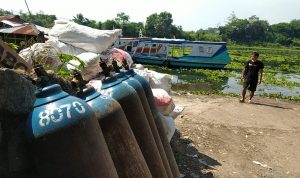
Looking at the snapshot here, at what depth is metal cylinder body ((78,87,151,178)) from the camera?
225cm

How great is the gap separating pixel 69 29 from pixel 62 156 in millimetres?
3984

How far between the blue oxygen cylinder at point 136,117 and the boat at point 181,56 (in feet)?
66.2

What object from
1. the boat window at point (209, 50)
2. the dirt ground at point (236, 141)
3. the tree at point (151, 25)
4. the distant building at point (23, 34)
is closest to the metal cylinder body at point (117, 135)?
the distant building at point (23, 34)

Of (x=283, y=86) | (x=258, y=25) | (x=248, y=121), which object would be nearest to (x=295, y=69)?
(x=283, y=86)

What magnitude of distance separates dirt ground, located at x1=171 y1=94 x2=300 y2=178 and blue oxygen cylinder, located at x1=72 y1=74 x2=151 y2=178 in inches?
101

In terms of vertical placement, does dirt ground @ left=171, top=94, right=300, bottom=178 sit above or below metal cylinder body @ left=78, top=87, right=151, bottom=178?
below

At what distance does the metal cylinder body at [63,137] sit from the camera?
173 cm

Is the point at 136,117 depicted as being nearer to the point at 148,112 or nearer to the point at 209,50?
the point at 148,112

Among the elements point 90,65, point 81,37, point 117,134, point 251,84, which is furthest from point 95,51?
point 251,84

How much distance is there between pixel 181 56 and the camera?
78.5ft

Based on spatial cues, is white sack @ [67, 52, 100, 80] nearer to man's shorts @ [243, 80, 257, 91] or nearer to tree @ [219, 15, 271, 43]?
man's shorts @ [243, 80, 257, 91]

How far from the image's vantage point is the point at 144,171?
252cm

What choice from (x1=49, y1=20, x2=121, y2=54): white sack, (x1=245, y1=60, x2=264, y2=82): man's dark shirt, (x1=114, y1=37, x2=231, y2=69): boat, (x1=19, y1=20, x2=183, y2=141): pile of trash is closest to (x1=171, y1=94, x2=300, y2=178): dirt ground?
(x1=19, y1=20, x2=183, y2=141): pile of trash

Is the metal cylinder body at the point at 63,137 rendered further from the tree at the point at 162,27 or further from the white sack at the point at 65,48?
the tree at the point at 162,27
